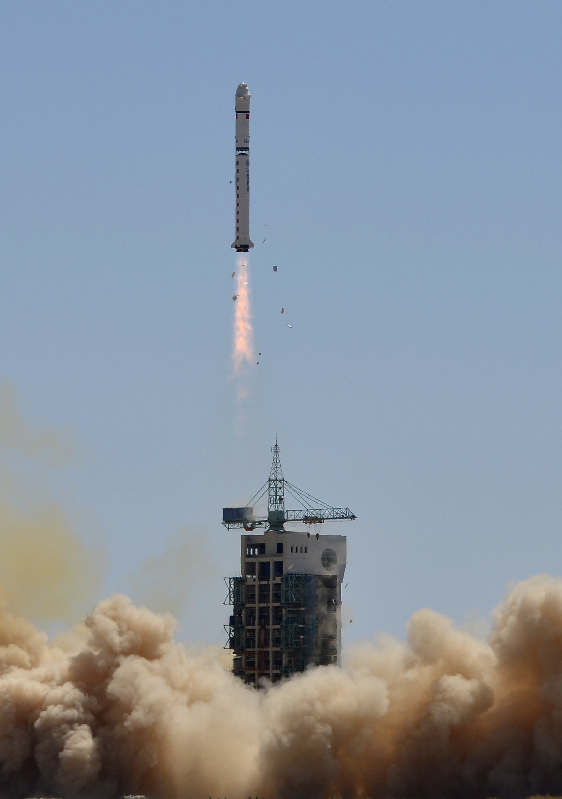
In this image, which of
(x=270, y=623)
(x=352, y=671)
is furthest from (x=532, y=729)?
(x=270, y=623)

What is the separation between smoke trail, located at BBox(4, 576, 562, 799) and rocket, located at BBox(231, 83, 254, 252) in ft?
82.5

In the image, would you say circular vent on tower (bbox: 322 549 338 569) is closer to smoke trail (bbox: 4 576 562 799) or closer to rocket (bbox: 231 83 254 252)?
smoke trail (bbox: 4 576 562 799)

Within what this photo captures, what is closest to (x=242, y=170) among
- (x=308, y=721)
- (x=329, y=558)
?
(x=329, y=558)

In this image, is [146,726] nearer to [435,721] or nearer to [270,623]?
[435,721]

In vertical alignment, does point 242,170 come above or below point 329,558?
above

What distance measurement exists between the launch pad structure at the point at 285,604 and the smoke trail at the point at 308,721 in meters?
17.0

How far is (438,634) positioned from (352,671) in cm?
856

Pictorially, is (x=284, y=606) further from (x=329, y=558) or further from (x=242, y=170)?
(x=242, y=170)

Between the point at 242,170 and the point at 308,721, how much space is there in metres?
37.8

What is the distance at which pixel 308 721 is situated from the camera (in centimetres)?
11100

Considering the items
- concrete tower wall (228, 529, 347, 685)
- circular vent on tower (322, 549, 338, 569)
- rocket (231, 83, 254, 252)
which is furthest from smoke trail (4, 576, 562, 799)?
rocket (231, 83, 254, 252)

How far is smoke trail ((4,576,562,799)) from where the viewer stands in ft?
352

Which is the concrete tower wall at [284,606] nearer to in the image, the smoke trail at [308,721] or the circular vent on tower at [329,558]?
the circular vent on tower at [329,558]

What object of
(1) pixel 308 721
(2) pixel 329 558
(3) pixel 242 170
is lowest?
(1) pixel 308 721
